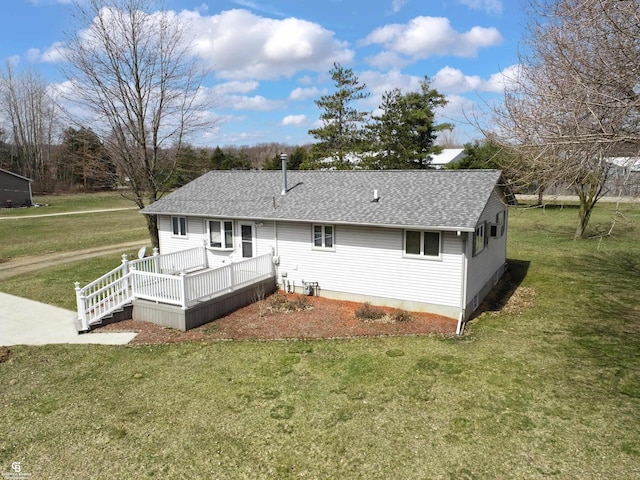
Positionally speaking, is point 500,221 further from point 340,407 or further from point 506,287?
point 340,407

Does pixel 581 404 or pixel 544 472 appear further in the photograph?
pixel 581 404

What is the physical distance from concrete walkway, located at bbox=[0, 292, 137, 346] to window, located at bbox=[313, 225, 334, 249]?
20.1 feet

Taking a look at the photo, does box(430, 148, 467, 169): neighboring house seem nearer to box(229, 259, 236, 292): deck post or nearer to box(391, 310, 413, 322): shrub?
box(391, 310, 413, 322): shrub

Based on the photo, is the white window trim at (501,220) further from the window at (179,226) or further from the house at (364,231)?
the window at (179,226)

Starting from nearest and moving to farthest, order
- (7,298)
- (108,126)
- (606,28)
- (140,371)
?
(606,28)
(140,371)
(7,298)
(108,126)

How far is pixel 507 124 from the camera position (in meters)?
7.95

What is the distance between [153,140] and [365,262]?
1348 cm

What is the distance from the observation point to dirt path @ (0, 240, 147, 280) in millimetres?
18611

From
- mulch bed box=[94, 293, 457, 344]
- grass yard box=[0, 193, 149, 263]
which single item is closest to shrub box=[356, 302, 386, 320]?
mulch bed box=[94, 293, 457, 344]

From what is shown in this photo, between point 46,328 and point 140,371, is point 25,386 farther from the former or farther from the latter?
point 46,328

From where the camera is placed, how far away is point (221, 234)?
1533 cm

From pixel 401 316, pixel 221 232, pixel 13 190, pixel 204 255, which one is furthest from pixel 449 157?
pixel 13 190

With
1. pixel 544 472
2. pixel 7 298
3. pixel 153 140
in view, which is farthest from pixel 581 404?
pixel 153 140

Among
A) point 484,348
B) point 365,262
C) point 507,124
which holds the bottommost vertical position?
point 484,348
